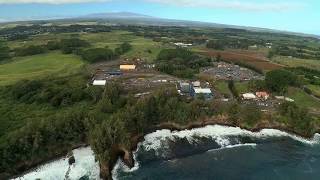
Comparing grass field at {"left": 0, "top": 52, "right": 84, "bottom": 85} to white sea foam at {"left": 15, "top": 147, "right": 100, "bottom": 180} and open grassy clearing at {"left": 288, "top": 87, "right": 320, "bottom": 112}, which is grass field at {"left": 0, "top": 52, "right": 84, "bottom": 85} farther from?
open grassy clearing at {"left": 288, "top": 87, "right": 320, "bottom": 112}

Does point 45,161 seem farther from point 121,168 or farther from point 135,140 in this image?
point 135,140

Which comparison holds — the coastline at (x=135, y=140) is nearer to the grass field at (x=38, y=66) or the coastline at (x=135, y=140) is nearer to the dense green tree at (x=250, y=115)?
the dense green tree at (x=250, y=115)

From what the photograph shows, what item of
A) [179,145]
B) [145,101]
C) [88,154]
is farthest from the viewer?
[145,101]

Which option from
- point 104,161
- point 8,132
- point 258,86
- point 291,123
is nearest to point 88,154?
point 104,161

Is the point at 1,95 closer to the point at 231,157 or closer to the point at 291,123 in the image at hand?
the point at 231,157

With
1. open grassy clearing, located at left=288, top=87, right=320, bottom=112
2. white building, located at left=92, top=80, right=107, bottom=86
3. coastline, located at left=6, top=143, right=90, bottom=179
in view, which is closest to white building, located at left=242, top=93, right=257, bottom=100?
open grassy clearing, located at left=288, top=87, right=320, bottom=112

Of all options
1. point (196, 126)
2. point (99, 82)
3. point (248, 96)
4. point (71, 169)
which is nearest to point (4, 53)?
point (99, 82)
